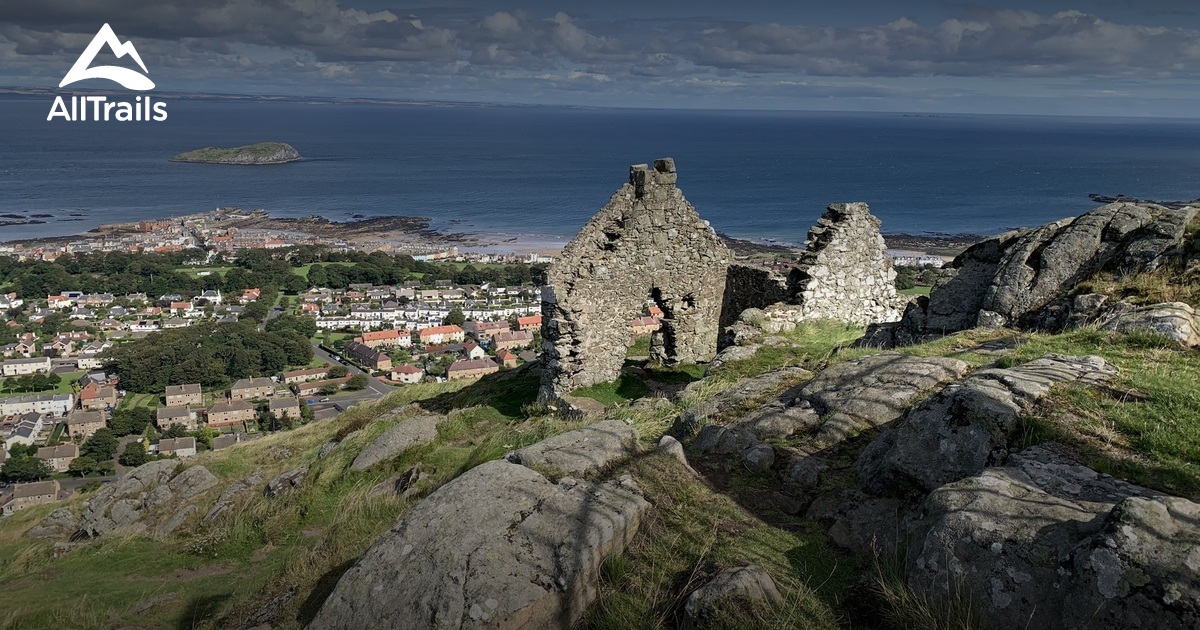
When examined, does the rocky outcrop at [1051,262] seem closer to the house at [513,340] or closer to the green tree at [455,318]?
the house at [513,340]

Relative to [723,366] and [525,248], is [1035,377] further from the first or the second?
[525,248]

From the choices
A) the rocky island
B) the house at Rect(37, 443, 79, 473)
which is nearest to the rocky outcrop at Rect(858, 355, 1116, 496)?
the house at Rect(37, 443, 79, 473)

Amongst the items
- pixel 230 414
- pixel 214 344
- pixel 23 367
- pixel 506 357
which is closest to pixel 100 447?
pixel 230 414

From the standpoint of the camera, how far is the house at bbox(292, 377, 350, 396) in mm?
52656

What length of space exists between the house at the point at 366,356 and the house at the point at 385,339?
112 centimetres

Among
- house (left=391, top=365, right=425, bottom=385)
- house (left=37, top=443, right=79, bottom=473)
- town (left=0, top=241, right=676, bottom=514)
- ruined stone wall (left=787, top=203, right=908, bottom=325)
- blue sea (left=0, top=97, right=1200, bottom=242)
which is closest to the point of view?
→ ruined stone wall (left=787, top=203, right=908, bottom=325)

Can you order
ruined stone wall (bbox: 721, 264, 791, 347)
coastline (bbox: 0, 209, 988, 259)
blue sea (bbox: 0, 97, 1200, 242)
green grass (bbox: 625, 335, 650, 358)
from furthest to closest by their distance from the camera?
blue sea (bbox: 0, 97, 1200, 242) → coastline (bbox: 0, 209, 988, 259) → green grass (bbox: 625, 335, 650, 358) → ruined stone wall (bbox: 721, 264, 791, 347)

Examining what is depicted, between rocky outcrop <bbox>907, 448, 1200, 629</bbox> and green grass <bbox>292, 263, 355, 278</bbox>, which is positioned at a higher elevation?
rocky outcrop <bbox>907, 448, 1200, 629</bbox>

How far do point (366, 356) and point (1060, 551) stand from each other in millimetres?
59659

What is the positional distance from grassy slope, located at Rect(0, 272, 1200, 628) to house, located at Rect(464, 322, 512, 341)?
49.8 meters

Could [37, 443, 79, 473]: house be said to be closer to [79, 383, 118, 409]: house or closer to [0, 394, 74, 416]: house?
[79, 383, 118, 409]: house

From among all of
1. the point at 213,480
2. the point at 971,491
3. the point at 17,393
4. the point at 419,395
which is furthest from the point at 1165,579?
the point at 17,393

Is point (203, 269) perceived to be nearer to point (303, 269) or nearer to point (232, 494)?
point (303, 269)

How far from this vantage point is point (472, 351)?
56.7 metres
